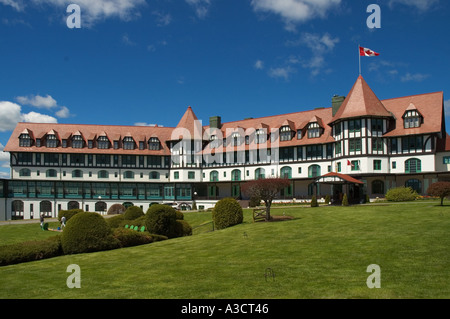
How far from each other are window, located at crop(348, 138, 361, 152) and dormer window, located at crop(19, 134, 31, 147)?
5038 cm

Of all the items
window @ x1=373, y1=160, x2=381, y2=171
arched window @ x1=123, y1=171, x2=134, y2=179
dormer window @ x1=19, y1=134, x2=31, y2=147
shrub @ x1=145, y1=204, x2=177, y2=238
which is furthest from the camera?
arched window @ x1=123, y1=171, x2=134, y2=179

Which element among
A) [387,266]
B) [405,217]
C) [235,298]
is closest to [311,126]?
[405,217]

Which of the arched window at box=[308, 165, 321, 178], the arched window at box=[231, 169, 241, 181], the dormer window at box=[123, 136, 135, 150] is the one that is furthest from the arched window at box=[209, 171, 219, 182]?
the arched window at box=[308, 165, 321, 178]

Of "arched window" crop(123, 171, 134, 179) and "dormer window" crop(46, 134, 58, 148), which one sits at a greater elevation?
A: "dormer window" crop(46, 134, 58, 148)

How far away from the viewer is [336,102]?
180 feet

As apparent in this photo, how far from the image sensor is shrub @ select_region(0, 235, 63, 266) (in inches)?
739

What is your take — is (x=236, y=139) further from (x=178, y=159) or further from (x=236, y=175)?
(x=178, y=159)

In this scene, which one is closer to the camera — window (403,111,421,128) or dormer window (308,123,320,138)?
window (403,111,421,128)

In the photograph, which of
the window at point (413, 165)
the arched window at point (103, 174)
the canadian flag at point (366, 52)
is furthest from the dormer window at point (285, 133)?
the arched window at point (103, 174)

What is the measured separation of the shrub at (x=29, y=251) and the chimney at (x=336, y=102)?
42843 mm

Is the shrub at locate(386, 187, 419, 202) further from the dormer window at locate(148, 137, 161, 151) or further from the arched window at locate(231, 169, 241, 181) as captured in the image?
the dormer window at locate(148, 137, 161, 151)

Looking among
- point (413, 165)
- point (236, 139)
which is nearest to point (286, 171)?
point (236, 139)

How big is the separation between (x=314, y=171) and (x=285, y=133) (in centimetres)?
733
